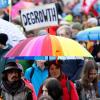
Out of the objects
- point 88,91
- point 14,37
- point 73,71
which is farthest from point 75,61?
point 88,91

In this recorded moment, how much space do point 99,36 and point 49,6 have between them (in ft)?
6.71

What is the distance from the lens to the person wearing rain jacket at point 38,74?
10.3 meters

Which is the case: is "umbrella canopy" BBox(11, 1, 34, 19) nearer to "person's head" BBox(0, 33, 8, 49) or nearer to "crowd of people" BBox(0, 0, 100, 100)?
"crowd of people" BBox(0, 0, 100, 100)

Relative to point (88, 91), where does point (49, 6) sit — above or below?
above

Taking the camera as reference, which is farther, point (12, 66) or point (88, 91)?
point (88, 91)

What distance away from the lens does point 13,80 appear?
861 centimetres

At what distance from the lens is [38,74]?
10391mm

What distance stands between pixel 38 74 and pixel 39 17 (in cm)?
240

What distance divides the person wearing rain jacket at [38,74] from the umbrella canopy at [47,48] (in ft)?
4.11

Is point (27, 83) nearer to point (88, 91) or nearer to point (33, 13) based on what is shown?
point (88, 91)

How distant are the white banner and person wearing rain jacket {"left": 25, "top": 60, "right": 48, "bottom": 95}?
206 cm

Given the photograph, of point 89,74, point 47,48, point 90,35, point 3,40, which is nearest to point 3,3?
point 90,35

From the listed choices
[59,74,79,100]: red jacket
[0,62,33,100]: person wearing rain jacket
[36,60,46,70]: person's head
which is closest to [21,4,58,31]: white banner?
[36,60,46,70]: person's head

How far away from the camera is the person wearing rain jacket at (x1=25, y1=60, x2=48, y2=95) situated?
10305 millimetres
